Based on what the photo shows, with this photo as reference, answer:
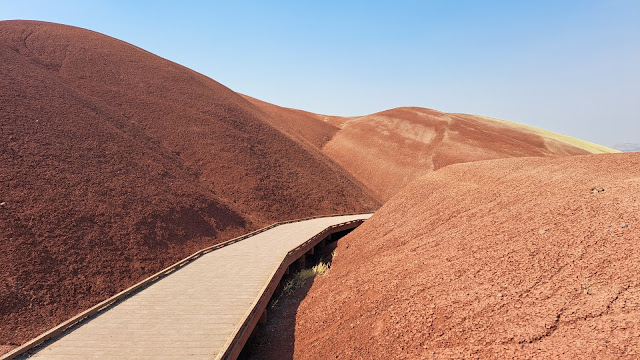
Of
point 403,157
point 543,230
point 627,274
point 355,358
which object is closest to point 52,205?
point 355,358

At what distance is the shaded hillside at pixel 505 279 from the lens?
5.38 meters

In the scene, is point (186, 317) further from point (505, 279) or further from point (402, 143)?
point (402, 143)

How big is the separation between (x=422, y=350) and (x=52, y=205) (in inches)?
553

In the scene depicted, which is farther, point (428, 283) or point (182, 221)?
point (182, 221)

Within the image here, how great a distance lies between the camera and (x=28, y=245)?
11586 mm

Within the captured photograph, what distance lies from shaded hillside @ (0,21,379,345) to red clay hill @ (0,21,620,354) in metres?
0.06

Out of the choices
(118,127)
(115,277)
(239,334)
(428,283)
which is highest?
(118,127)

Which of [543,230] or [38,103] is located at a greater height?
[38,103]

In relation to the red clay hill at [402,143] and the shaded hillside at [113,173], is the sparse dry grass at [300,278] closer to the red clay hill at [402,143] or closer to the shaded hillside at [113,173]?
the shaded hillside at [113,173]

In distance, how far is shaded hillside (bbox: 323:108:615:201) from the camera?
1531 inches

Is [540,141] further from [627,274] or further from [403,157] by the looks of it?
[627,274]

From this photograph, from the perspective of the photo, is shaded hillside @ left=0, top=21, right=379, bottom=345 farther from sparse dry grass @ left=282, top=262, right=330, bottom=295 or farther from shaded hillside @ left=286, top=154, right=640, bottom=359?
shaded hillside @ left=286, top=154, right=640, bottom=359

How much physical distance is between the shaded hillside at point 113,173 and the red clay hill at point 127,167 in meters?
0.06

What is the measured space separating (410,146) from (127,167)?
32.6 meters
